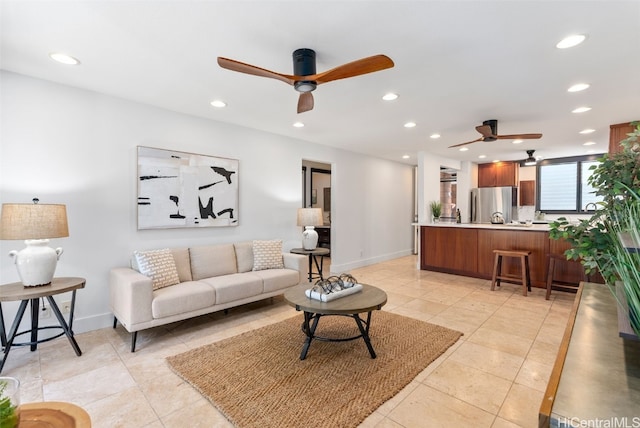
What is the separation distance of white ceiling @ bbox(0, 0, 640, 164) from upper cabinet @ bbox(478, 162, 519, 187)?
3.80 meters

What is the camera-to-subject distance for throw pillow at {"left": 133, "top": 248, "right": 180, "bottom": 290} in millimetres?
3088

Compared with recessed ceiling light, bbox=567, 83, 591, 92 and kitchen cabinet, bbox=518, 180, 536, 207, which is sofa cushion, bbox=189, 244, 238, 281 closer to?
recessed ceiling light, bbox=567, 83, 591, 92

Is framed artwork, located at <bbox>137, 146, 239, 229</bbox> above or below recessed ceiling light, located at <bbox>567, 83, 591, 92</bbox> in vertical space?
below

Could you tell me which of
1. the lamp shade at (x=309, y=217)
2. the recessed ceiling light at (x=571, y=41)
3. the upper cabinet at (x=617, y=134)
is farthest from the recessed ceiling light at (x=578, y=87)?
the lamp shade at (x=309, y=217)

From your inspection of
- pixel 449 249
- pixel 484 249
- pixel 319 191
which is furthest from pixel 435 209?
pixel 319 191

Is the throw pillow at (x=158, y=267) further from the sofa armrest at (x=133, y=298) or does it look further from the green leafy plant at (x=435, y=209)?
the green leafy plant at (x=435, y=209)

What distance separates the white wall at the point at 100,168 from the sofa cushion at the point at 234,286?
0.75 meters

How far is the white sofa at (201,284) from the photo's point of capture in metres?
2.76

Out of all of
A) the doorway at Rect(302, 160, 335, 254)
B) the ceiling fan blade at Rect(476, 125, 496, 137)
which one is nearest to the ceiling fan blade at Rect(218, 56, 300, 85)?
the ceiling fan blade at Rect(476, 125, 496, 137)

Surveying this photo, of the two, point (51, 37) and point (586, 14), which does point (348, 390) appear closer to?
point (586, 14)

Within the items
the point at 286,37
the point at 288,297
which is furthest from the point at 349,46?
the point at 288,297

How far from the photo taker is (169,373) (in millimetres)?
2357

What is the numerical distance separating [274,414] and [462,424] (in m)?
1.13

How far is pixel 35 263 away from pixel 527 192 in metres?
9.19
